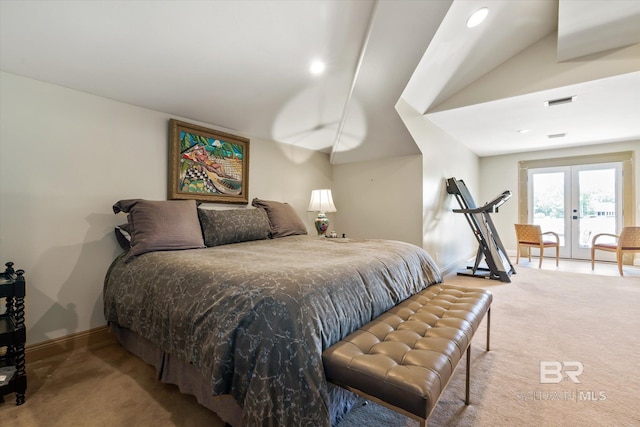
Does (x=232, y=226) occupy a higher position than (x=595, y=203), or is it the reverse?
(x=595, y=203)

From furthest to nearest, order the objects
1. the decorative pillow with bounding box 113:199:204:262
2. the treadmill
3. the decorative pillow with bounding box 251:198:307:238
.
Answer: the treadmill < the decorative pillow with bounding box 251:198:307:238 < the decorative pillow with bounding box 113:199:204:262

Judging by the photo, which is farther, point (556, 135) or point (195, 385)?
point (556, 135)

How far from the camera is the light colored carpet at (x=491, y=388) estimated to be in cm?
144

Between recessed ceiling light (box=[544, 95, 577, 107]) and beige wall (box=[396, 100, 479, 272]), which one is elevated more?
recessed ceiling light (box=[544, 95, 577, 107])

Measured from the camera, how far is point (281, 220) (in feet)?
10.5

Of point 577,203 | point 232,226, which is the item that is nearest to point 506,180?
point 577,203

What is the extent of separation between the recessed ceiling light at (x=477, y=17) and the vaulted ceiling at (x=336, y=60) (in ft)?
0.19

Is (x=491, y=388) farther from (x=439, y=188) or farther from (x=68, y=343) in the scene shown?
(x=439, y=188)

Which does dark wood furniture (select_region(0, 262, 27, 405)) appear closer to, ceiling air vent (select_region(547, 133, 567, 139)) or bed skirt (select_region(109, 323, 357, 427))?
bed skirt (select_region(109, 323, 357, 427))

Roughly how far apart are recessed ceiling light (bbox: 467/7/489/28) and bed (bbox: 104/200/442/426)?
7.60 feet

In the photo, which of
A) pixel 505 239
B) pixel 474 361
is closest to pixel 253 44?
pixel 474 361

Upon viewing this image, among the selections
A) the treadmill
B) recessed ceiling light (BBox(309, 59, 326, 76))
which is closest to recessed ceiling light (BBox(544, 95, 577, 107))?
the treadmill

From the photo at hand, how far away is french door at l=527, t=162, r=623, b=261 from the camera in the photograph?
5.39 metres

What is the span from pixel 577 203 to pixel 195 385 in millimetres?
7170
